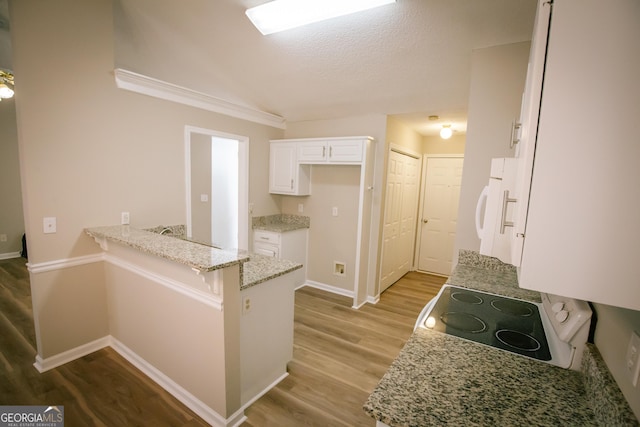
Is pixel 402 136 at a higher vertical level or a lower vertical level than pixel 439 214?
higher

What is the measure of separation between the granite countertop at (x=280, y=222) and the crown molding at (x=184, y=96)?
1.35 meters

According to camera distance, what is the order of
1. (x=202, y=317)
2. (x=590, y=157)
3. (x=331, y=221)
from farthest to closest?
1. (x=331, y=221)
2. (x=202, y=317)
3. (x=590, y=157)

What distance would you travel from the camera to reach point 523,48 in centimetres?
194

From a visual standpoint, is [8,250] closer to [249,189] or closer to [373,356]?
[249,189]

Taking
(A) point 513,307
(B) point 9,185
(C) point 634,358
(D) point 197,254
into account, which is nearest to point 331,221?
(D) point 197,254

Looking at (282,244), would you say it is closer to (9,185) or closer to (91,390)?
(91,390)

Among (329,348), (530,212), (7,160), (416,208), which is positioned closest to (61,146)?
(329,348)

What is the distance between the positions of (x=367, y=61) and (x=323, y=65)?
43 cm

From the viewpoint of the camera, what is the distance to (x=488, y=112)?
2.09m

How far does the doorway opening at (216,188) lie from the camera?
11.6 feet

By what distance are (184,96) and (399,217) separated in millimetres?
3243

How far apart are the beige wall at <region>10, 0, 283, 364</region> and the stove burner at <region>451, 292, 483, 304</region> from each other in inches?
107

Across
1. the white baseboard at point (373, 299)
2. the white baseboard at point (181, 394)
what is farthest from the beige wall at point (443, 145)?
the white baseboard at point (181, 394)

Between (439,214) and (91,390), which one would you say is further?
(439,214)
